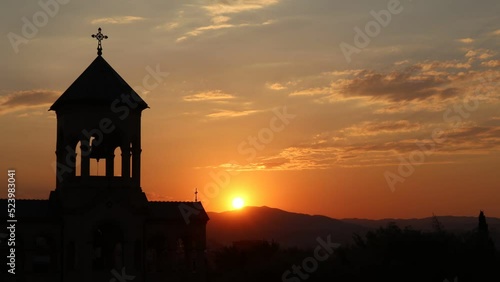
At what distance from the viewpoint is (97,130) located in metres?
35.1

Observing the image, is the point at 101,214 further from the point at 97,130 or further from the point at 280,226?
the point at 280,226

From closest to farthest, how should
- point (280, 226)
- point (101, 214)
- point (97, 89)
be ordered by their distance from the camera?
point (101, 214) < point (97, 89) < point (280, 226)

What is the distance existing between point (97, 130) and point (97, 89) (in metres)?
1.77

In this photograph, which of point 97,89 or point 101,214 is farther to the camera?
point 97,89

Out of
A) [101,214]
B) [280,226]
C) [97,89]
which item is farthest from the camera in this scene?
[280,226]

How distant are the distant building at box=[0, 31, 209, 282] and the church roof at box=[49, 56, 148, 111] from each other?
0.04 metres

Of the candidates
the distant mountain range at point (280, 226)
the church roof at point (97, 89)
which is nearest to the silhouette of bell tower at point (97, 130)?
the church roof at point (97, 89)

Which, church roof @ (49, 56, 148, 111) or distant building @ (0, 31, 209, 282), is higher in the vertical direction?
church roof @ (49, 56, 148, 111)

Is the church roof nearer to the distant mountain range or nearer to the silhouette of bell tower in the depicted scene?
the silhouette of bell tower

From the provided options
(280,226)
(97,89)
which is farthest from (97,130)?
(280,226)

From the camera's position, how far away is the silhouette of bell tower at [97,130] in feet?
114

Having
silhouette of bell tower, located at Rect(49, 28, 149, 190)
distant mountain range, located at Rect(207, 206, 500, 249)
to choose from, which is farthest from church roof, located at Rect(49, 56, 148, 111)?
distant mountain range, located at Rect(207, 206, 500, 249)

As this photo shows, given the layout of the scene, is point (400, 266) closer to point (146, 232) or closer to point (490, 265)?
point (490, 265)

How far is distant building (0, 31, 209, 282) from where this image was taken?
33844mm
